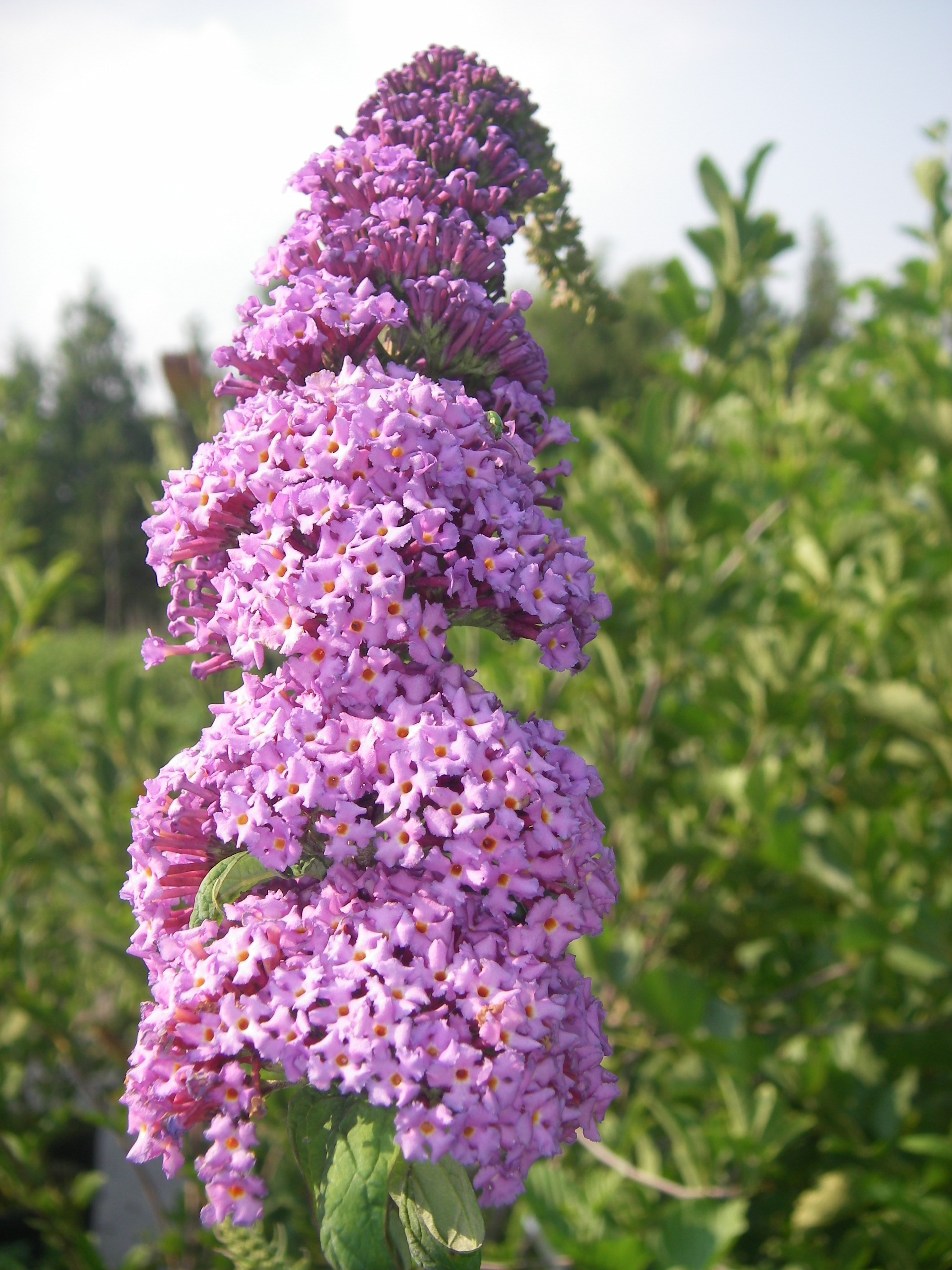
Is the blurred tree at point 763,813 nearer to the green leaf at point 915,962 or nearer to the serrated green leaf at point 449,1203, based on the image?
the green leaf at point 915,962

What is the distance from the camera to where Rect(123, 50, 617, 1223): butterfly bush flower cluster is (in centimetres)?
82

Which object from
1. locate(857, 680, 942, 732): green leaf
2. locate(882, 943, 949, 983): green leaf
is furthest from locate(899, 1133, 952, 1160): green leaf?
locate(857, 680, 942, 732): green leaf

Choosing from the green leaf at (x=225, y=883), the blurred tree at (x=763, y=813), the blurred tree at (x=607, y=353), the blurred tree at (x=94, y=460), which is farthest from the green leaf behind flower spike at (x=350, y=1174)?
the blurred tree at (x=607, y=353)

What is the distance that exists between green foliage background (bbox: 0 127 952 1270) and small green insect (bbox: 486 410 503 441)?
973mm

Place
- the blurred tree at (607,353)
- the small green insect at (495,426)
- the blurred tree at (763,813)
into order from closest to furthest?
1. the small green insect at (495,426)
2. the blurred tree at (763,813)
3. the blurred tree at (607,353)

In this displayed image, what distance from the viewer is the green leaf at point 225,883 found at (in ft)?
2.95

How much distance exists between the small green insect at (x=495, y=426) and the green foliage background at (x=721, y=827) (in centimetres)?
97

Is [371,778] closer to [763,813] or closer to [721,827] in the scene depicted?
[763,813]

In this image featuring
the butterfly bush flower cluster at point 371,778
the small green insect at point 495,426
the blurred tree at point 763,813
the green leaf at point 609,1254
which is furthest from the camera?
the blurred tree at point 763,813

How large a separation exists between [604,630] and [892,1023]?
4.17 ft

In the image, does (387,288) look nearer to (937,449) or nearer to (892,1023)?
(937,449)

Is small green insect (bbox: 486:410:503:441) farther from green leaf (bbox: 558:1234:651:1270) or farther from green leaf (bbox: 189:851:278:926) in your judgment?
green leaf (bbox: 558:1234:651:1270)

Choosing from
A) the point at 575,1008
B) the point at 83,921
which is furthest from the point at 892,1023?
the point at 83,921

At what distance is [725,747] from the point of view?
247 cm
